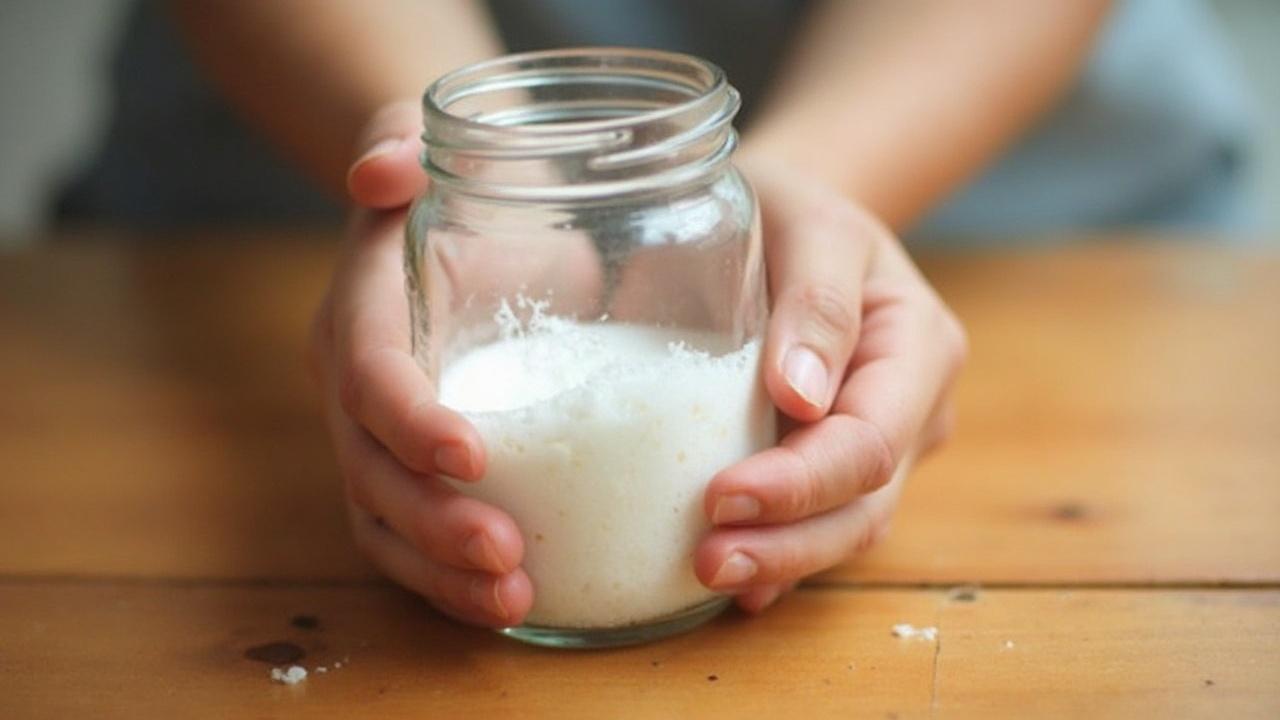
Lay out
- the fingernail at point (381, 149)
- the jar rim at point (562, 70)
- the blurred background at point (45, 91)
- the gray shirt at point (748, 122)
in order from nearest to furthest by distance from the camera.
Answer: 1. the jar rim at point (562, 70)
2. the fingernail at point (381, 149)
3. the gray shirt at point (748, 122)
4. the blurred background at point (45, 91)

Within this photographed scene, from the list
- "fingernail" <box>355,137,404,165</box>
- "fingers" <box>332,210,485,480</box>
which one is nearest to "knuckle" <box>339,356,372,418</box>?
"fingers" <box>332,210,485,480</box>

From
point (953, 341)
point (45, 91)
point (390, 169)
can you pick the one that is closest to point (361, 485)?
point (390, 169)

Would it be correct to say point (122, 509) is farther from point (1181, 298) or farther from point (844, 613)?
point (1181, 298)

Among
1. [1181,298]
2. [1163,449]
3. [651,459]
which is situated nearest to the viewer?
[651,459]

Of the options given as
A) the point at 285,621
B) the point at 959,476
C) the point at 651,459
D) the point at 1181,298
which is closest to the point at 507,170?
the point at 651,459

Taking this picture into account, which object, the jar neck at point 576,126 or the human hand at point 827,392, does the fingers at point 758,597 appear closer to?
the human hand at point 827,392

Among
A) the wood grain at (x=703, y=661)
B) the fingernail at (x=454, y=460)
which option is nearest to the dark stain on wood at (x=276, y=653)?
the wood grain at (x=703, y=661)
